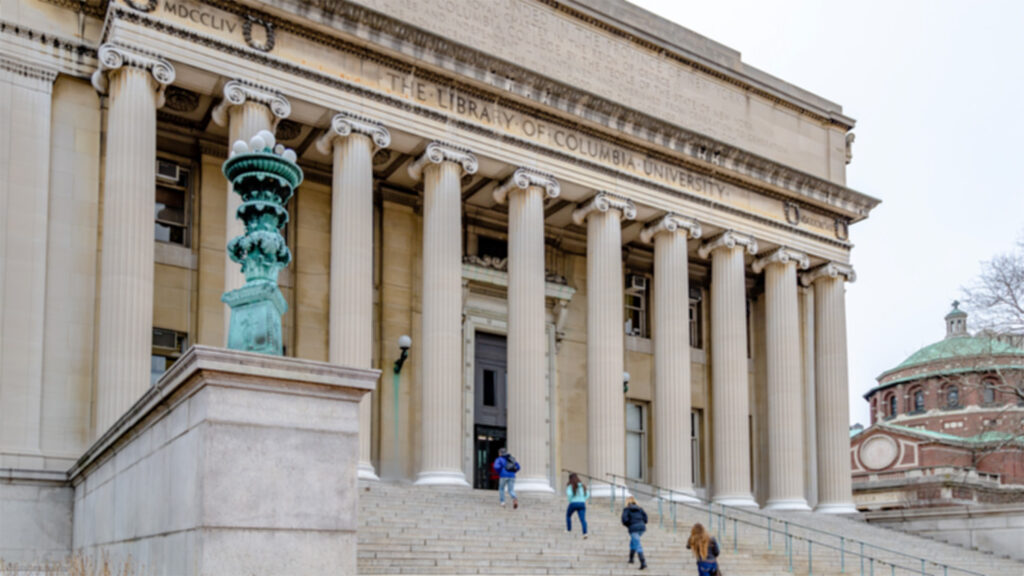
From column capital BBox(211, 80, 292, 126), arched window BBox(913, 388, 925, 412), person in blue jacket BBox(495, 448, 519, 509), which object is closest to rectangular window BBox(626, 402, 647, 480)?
person in blue jacket BBox(495, 448, 519, 509)

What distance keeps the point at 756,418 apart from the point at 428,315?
15052 millimetres

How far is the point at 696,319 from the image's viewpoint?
3659 cm

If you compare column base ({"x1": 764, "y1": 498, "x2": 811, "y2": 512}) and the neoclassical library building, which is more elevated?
the neoclassical library building

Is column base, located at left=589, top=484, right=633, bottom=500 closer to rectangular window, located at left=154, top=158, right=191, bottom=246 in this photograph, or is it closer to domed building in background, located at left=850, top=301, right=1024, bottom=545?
domed building in background, located at left=850, top=301, right=1024, bottom=545

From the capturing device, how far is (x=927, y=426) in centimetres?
8081

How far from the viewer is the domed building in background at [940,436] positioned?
40.4 meters

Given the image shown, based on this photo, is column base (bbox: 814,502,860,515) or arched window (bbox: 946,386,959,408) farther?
arched window (bbox: 946,386,959,408)

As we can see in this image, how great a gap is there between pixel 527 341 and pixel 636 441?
850 centimetres

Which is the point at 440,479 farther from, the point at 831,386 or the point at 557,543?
the point at 831,386

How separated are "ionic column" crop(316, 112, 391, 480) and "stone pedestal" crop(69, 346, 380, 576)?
12.9 metres

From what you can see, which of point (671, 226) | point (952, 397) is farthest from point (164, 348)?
point (952, 397)

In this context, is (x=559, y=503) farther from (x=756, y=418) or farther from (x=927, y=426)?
(x=927, y=426)

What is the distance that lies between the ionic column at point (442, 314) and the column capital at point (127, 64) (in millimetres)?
6269

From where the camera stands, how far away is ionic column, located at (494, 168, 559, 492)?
88.0ft
